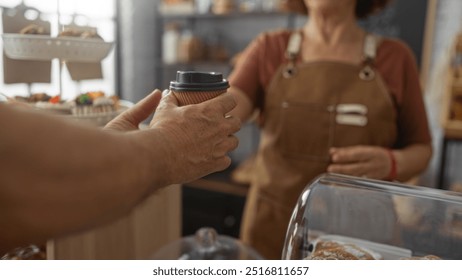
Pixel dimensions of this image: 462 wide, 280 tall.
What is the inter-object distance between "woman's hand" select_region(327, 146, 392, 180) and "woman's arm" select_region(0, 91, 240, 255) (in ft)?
2.14

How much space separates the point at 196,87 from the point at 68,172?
21 cm

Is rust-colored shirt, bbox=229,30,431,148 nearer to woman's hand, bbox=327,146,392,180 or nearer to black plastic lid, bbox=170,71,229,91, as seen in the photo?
woman's hand, bbox=327,146,392,180

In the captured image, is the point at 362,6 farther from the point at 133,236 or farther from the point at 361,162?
the point at 133,236

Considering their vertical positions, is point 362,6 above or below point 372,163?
above

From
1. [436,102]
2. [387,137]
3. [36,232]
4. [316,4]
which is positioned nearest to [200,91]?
[36,232]

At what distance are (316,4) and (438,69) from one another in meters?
1.68

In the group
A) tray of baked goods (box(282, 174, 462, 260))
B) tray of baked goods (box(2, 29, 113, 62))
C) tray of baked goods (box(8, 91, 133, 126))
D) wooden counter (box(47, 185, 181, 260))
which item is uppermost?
tray of baked goods (box(2, 29, 113, 62))

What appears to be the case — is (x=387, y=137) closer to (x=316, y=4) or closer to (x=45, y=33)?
(x=316, y=4)

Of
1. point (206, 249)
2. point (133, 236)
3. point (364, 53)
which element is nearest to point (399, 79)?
point (364, 53)

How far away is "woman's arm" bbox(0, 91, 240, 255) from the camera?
1.21 ft

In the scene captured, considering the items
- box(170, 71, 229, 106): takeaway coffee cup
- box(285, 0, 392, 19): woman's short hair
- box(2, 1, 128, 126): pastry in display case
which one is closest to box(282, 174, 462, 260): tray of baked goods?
box(170, 71, 229, 106): takeaway coffee cup

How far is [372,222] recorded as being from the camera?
0.79 m

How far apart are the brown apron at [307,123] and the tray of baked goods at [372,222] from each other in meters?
0.46

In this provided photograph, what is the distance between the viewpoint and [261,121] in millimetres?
1388
